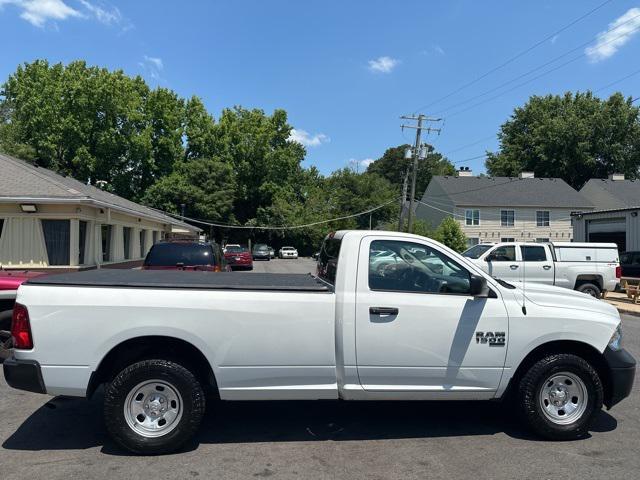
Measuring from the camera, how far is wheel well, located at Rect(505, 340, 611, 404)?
483 centimetres

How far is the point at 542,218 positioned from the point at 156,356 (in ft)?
170

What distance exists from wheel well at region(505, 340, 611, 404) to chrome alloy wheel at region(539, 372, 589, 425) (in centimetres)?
21

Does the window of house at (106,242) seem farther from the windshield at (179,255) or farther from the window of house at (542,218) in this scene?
the window of house at (542,218)

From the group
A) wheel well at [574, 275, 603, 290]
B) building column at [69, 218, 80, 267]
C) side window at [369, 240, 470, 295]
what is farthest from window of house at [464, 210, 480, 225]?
side window at [369, 240, 470, 295]

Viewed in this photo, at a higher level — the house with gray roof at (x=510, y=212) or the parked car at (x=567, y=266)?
the house with gray roof at (x=510, y=212)

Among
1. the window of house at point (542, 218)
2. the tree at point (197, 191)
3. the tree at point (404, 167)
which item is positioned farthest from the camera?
Answer: the tree at point (404, 167)

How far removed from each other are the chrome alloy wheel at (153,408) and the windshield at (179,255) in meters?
6.94

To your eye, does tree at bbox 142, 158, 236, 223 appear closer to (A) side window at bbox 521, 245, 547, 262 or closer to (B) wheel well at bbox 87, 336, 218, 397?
(A) side window at bbox 521, 245, 547, 262

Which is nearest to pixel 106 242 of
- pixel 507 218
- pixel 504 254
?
pixel 504 254

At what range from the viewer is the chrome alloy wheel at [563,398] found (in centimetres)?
476

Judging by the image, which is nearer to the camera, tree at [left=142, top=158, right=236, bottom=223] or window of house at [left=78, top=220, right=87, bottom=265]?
window of house at [left=78, top=220, right=87, bottom=265]

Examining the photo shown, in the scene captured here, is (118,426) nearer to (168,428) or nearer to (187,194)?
(168,428)

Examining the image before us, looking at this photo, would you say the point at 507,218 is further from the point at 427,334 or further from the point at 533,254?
the point at 427,334

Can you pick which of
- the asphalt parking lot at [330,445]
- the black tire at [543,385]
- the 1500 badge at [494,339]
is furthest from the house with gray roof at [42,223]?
the black tire at [543,385]
